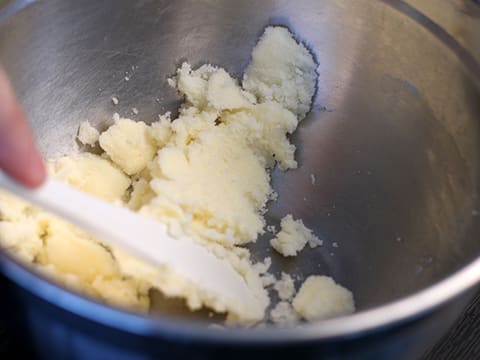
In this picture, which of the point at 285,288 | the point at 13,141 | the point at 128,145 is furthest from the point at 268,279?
the point at 13,141

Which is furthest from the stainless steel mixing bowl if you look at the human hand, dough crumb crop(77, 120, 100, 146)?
the human hand

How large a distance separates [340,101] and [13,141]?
1.86 feet

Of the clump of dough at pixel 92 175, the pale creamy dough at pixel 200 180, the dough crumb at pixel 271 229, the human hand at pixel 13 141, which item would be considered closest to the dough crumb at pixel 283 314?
the pale creamy dough at pixel 200 180

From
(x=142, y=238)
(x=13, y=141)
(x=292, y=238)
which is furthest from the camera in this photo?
(x=292, y=238)

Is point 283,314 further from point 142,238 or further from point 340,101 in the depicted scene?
point 340,101

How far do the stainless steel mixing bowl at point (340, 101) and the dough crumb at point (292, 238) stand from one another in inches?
0.7

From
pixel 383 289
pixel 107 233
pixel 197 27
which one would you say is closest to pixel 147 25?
pixel 197 27

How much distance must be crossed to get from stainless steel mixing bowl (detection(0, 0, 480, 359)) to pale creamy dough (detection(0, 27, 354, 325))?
3 cm

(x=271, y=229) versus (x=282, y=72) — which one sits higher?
(x=282, y=72)

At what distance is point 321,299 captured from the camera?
0.83 meters

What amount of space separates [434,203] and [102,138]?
0.47 meters

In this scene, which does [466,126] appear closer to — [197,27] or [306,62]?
[306,62]

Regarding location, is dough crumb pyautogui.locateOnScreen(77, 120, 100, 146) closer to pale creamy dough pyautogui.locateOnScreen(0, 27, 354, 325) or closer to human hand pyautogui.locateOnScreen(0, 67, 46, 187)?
pale creamy dough pyautogui.locateOnScreen(0, 27, 354, 325)

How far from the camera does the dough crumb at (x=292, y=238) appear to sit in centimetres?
92
